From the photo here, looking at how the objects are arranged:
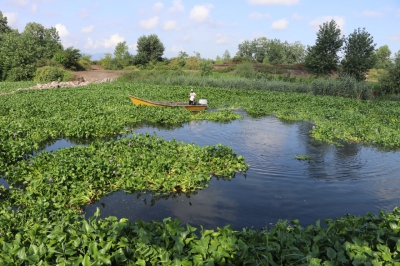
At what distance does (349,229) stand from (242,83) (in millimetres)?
29105

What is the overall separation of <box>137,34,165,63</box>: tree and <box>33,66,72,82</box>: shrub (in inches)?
905

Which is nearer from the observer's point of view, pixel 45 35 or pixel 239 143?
pixel 239 143

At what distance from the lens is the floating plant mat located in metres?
6.87

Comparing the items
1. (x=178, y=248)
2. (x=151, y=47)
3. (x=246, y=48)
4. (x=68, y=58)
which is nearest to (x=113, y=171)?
(x=178, y=248)

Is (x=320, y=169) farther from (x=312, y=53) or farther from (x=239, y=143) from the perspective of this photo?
(x=312, y=53)

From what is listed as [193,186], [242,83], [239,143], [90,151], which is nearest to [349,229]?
[193,186]

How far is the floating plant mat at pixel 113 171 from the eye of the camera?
271 inches

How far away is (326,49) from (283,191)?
126 ft

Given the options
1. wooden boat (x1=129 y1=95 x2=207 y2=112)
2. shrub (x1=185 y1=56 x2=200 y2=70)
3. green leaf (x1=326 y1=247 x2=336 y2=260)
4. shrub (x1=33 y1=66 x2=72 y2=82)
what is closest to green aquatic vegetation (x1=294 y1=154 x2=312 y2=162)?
green leaf (x1=326 y1=247 x2=336 y2=260)

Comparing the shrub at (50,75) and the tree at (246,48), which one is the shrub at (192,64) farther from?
the tree at (246,48)

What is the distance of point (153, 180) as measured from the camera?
779cm

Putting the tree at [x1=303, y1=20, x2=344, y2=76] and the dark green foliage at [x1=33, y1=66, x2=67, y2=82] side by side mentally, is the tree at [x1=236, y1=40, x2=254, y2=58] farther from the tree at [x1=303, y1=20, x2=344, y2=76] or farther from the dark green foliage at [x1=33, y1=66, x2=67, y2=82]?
the dark green foliage at [x1=33, y1=66, x2=67, y2=82]

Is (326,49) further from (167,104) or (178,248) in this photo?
(178,248)

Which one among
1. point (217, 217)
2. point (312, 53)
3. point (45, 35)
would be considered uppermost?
point (45, 35)
